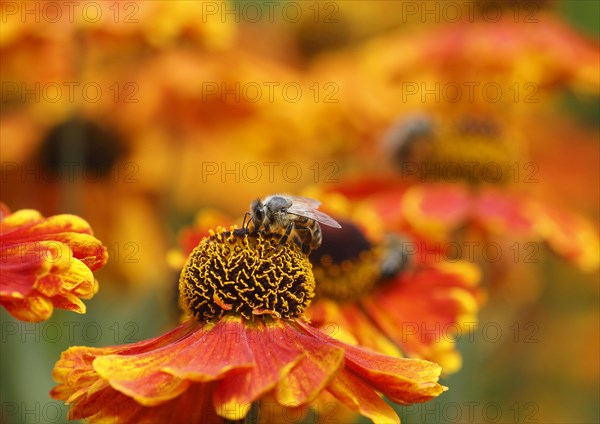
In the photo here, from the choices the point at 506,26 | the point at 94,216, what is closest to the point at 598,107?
the point at 506,26

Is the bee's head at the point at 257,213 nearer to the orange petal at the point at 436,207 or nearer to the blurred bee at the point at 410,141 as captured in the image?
the orange petal at the point at 436,207

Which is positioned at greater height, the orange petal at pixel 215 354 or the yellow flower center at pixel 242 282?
the yellow flower center at pixel 242 282

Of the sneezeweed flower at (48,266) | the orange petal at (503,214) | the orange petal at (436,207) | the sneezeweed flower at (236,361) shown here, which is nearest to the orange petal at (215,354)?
the sneezeweed flower at (236,361)

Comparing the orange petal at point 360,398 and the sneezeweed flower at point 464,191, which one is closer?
the orange petal at point 360,398

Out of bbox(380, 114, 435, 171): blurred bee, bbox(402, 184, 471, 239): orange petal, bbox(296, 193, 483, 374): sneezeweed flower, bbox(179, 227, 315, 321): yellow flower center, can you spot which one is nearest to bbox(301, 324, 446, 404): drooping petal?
bbox(179, 227, 315, 321): yellow flower center

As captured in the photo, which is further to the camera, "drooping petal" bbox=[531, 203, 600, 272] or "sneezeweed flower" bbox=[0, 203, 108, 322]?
"drooping petal" bbox=[531, 203, 600, 272]

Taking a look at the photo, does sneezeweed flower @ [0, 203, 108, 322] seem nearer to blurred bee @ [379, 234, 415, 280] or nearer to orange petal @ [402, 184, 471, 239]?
blurred bee @ [379, 234, 415, 280]

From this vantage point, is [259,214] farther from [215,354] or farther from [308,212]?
[215,354]
